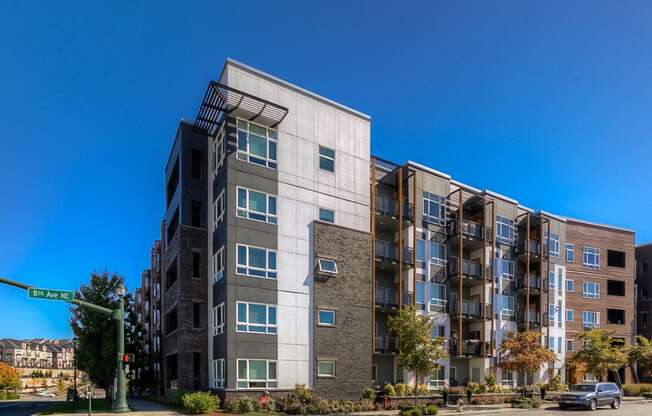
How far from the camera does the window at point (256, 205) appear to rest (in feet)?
87.0

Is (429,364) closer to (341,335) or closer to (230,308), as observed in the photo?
(341,335)

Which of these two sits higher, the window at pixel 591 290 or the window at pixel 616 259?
the window at pixel 616 259

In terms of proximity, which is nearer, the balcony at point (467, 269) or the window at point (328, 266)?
the window at point (328, 266)

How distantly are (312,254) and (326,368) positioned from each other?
6.40 m

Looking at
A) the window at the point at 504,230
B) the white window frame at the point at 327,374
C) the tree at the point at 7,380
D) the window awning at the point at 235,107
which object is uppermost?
the window awning at the point at 235,107

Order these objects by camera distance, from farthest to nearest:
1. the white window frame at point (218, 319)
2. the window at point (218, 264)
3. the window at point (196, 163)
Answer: the window at point (196, 163) < the window at point (218, 264) < the white window frame at point (218, 319)

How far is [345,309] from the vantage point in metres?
29.0

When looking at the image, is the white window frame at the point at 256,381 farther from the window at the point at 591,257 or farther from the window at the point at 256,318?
the window at the point at 591,257

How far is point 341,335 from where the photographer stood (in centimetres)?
2850

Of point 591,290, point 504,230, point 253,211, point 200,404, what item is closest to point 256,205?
point 253,211

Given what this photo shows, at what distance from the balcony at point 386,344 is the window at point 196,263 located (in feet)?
40.3

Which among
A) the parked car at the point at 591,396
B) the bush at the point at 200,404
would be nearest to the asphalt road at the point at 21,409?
the bush at the point at 200,404

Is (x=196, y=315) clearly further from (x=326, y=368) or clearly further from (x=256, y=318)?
(x=326, y=368)

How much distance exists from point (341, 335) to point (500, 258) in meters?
19.5
